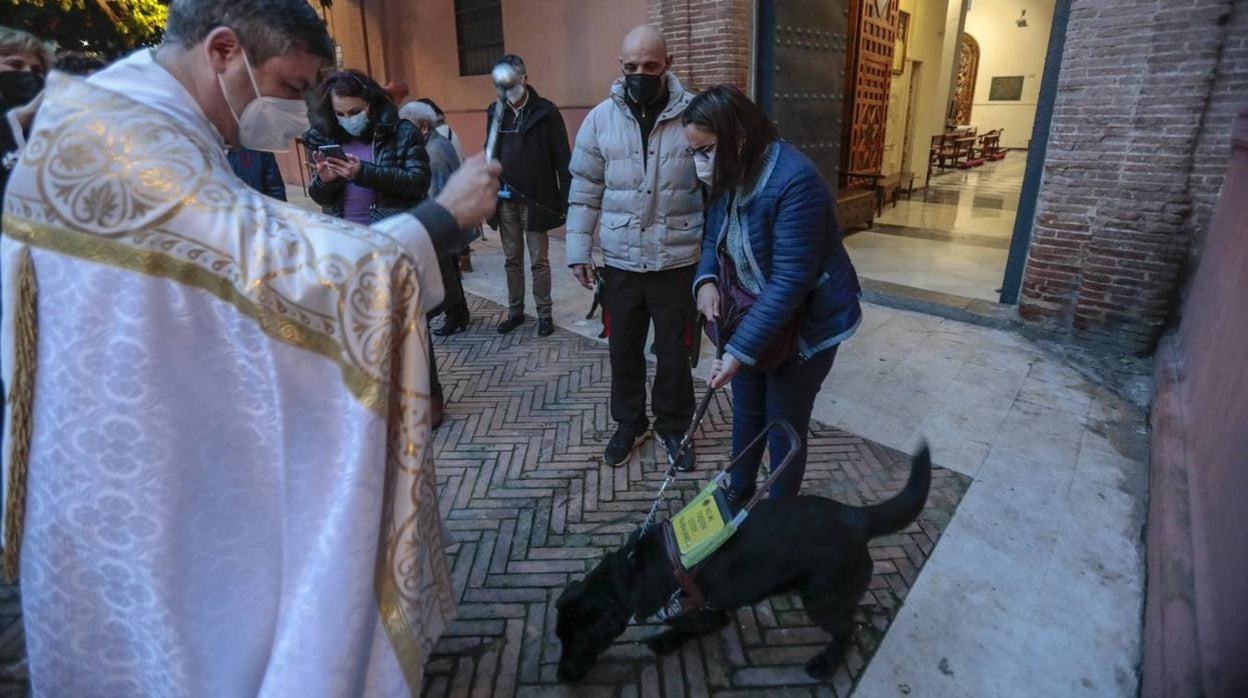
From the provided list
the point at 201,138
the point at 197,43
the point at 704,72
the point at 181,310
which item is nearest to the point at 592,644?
the point at 181,310

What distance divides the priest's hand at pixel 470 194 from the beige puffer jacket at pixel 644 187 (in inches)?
62.4

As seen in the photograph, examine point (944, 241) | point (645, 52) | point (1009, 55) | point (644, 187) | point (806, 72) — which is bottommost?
point (944, 241)

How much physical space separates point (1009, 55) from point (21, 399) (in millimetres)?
24677

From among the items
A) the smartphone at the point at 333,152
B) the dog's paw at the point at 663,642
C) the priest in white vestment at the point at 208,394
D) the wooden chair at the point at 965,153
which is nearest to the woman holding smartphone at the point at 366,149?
the smartphone at the point at 333,152

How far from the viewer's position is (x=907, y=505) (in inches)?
71.7

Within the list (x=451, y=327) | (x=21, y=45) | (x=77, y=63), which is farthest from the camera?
(x=451, y=327)

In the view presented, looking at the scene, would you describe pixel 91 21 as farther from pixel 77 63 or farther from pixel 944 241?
pixel 944 241

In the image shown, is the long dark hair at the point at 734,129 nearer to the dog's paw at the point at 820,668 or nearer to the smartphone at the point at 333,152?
the dog's paw at the point at 820,668

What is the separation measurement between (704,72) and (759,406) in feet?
14.5

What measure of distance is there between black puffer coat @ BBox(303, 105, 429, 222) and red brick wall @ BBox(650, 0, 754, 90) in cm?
303

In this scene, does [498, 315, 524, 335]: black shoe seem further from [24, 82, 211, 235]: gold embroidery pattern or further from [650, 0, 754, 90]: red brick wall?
[24, 82, 211, 235]: gold embroidery pattern

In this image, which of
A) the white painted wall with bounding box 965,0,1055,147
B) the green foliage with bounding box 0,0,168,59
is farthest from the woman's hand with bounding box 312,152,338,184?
the white painted wall with bounding box 965,0,1055,147

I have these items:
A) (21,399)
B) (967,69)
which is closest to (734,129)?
(21,399)

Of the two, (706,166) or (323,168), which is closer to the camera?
(706,166)
